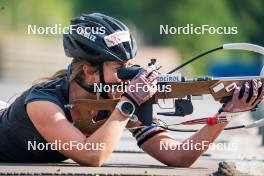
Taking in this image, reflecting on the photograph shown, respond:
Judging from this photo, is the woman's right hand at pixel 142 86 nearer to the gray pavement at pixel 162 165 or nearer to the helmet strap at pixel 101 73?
the helmet strap at pixel 101 73

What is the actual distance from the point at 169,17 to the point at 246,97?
217ft

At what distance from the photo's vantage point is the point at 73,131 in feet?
24.6

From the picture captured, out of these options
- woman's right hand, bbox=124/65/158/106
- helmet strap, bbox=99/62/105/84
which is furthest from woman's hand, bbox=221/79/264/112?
helmet strap, bbox=99/62/105/84

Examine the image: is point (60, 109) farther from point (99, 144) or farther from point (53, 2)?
point (53, 2)

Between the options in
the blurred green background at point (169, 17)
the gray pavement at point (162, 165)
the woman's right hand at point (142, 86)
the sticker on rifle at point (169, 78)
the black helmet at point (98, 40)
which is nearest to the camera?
the gray pavement at point (162, 165)

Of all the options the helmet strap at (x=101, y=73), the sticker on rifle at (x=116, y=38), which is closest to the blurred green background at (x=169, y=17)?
the sticker on rifle at (x=116, y=38)

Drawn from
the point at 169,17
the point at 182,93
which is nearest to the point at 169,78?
the point at 182,93

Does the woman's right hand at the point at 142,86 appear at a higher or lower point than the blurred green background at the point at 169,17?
lower

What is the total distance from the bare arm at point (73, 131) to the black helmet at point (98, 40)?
18.2 inches

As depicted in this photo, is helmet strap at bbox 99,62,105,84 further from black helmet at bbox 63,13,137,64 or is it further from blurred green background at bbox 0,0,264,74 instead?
blurred green background at bbox 0,0,264,74

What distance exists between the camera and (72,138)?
7438 mm

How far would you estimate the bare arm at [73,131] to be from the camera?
24.3ft

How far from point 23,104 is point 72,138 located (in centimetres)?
54

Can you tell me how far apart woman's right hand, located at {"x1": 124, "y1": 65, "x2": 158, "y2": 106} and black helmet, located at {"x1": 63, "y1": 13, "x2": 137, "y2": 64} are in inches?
12.7
